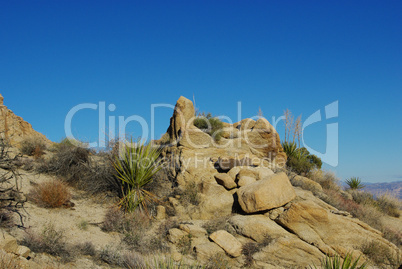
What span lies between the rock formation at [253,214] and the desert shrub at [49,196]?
3.63 meters

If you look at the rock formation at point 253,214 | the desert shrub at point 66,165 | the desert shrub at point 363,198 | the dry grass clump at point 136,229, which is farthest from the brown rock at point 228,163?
the desert shrub at point 363,198

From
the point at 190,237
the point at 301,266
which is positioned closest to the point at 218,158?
the point at 190,237

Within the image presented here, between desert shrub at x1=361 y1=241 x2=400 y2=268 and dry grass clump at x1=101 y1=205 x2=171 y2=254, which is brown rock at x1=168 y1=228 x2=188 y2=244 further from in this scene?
desert shrub at x1=361 y1=241 x2=400 y2=268

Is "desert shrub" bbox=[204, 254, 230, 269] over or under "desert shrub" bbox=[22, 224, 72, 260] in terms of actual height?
under

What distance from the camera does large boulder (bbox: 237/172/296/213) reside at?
8977 mm

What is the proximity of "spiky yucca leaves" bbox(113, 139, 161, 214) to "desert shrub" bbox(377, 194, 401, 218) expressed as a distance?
13147 millimetres

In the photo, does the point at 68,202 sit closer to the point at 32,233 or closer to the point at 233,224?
the point at 32,233

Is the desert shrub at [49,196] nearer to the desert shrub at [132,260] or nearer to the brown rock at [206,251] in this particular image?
the desert shrub at [132,260]

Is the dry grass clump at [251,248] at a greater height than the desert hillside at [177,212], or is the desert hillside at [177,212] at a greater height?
the desert hillside at [177,212]

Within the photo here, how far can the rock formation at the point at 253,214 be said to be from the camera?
7977 mm

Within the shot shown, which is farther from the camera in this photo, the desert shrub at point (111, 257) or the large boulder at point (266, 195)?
the large boulder at point (266, 195)

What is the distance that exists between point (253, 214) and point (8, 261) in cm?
646

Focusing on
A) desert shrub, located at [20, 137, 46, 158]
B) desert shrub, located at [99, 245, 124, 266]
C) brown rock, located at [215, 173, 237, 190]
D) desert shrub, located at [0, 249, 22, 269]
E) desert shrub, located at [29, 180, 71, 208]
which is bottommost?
desert shrub, located at [99, 245, 124, 266]

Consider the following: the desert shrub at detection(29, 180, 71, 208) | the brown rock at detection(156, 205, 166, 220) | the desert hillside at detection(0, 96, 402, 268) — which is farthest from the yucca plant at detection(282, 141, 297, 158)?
the desert shrub at detection(29, 180, 71, 208)
